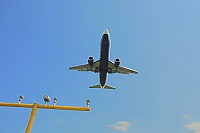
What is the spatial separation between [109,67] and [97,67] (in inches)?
90.2

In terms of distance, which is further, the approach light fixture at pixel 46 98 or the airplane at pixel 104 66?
the airplane at pixel 104 66

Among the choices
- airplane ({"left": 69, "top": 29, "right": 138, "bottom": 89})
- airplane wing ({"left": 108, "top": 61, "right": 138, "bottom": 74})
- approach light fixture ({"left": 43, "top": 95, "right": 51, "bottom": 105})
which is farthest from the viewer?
airplane wing ({"left": 108, "top": 61, "right": 138, "bottom": 74})

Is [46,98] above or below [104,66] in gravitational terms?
below

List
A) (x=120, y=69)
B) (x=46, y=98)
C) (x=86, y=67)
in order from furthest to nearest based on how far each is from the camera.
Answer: (x=120, y=69)
(x=86, y=67)
(x=46, y=98)

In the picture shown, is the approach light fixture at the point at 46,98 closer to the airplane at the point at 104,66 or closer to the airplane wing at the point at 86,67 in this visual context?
the airplane at the point at 104,66

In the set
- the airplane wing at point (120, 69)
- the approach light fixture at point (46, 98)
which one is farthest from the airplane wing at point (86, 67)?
the approach light fixture at point (46, 98)

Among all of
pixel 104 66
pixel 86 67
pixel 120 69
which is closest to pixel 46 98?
pixel 104 66

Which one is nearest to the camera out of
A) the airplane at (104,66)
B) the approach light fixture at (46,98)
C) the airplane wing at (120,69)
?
the approach light fixture at (46,98)

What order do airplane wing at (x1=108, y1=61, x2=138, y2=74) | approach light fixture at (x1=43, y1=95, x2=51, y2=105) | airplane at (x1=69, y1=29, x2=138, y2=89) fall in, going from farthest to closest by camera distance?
airplane wing at (x1=108, y1=61, x2=138, y2=74)
airplane at (x1=69, y1=29, x2=138, y2=89)
approach light fixture at (x1=43, y1=95, x2=51, y2=105)

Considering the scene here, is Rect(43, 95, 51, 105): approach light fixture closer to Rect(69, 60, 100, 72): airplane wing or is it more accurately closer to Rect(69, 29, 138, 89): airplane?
Rect(69, 29, 138, 89): airplane

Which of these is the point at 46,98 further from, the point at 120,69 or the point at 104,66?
the point at 120,69

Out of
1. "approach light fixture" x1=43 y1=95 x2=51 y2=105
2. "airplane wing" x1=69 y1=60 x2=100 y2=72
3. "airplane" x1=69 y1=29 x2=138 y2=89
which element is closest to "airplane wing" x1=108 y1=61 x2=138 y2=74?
"airplane" x1=69 y1=29 x2=138 y2=89

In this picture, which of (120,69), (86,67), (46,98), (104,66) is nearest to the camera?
(46,98)

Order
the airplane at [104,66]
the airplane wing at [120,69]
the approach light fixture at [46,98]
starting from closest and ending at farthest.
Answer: the approach light fixture at [46,98], the airplane at [104,66], the airplane wing at [120,69]
